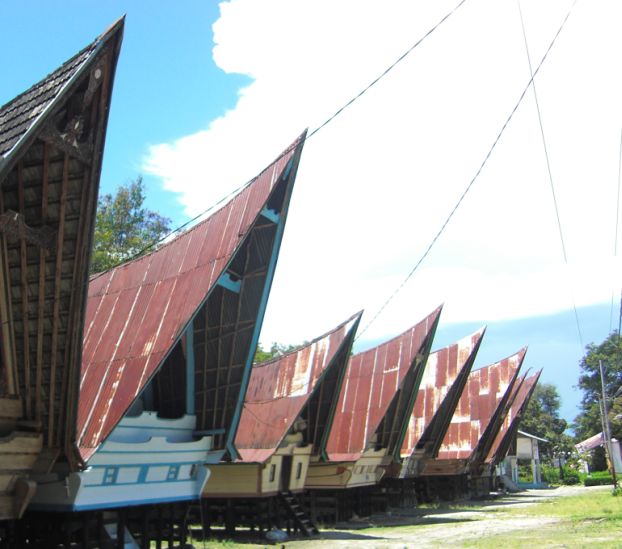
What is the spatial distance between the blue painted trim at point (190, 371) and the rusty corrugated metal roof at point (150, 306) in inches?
48.0

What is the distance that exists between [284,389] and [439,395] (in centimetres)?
1533

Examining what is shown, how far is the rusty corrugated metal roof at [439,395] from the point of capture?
33.4 m

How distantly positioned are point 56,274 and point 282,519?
48.6 ft

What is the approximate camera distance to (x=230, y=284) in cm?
1485

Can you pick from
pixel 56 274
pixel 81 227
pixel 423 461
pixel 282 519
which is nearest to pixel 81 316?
pixel 56 274

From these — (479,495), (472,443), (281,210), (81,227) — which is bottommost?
(479,495)

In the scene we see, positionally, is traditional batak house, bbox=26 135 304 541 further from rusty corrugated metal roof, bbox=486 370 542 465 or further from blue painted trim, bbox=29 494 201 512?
rusty corrugated metal roof, bbox=486 370 542 465

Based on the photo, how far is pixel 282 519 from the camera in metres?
21.4

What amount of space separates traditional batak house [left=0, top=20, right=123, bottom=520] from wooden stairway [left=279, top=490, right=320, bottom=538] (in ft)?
34.8

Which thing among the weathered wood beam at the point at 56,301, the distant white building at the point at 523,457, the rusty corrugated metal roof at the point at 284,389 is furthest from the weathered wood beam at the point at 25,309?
the distant white building at the point at 523,457

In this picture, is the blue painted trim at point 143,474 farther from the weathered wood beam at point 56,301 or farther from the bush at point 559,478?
the bush at point 559,478

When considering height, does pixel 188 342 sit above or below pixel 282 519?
above

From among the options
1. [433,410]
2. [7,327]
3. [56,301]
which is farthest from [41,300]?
[433,410]

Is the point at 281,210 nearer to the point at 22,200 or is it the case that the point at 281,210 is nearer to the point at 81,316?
the point at 81,316
